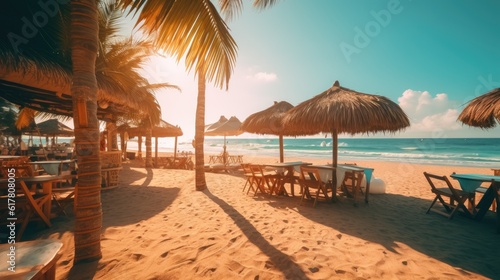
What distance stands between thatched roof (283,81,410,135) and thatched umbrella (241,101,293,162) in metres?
3.01

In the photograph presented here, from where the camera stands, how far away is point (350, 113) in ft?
16.7

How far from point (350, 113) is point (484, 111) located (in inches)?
124

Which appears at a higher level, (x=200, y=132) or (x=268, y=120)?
(x=268, y=120)

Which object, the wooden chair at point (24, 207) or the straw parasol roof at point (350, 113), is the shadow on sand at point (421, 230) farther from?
the wooden chair at point (24, 207)

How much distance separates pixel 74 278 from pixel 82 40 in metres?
2.84

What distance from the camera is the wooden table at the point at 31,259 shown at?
132cm

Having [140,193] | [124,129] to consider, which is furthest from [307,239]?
[124,129]

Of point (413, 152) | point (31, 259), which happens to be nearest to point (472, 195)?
point (31, 259)

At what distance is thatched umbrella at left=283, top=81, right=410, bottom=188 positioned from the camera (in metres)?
5.07

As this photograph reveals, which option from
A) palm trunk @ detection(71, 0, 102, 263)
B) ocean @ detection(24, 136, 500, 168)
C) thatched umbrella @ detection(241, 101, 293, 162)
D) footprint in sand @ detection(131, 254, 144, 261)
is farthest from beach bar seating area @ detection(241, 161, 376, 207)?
ocean @ detection(24, 136, 500, 168)

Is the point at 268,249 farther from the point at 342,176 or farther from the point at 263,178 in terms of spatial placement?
the point at 342,176

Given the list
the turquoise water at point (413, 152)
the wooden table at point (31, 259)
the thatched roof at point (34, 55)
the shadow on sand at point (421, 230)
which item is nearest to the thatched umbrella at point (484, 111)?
the shadow on sand at point (421, 230)

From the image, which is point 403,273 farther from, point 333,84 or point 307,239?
point 333,84

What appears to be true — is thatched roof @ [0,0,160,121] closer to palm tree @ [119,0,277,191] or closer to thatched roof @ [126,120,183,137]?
palm tree @ [119,0,277,191]
